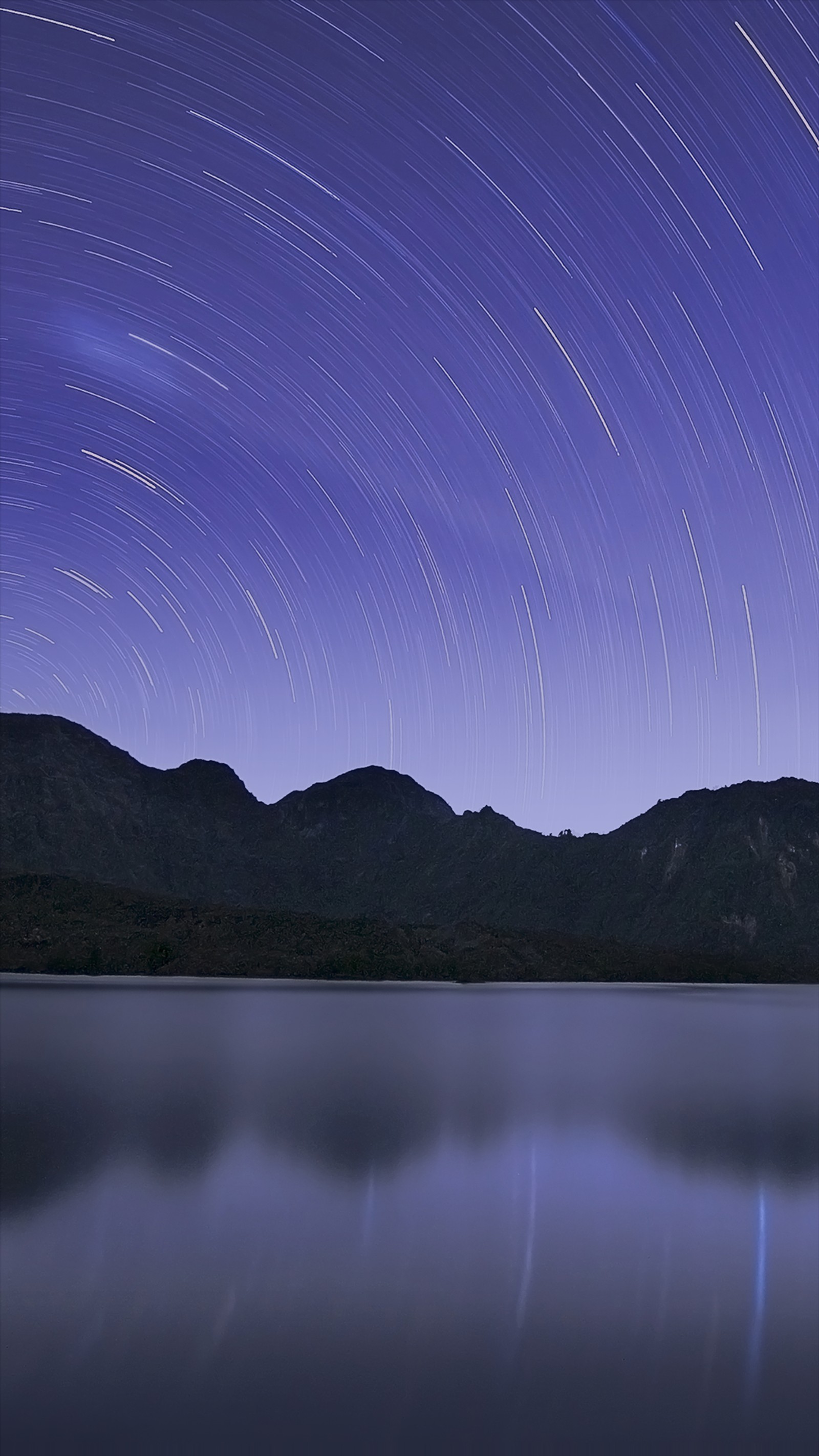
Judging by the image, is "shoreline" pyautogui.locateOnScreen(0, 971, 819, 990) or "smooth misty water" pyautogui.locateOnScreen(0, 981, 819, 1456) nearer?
"smooth misty water" pyautogui.locateOnScreen(0, 981, 819, 1456)

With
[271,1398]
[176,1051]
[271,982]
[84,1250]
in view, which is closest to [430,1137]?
[84,1250]

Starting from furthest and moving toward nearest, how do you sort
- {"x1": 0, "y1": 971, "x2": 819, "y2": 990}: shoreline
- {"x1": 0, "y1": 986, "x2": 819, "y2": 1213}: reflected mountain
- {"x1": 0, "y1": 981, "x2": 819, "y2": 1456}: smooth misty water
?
{"x1": 0, "y1": 971, "x2": 819, "y2": 990}: shoreline, {"x1": 0, "y1": 986, "x2": 819, "y2": 1213}: reflected mountain, {"x1": 0, "y1": 981, "x2": 819, "y2": 1456}: smooth misty water

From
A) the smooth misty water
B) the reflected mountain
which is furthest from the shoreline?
the smooth misty water

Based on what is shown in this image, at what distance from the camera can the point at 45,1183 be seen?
52.2ft

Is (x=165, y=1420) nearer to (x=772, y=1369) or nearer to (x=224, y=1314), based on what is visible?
(x=224, y=1314)

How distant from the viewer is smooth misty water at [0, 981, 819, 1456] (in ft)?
26.3

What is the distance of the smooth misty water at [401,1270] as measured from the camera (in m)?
8.02

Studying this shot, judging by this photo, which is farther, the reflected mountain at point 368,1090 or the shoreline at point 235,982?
the shoreline at point 235,982

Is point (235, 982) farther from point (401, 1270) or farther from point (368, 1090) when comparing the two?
point (401, 1270)

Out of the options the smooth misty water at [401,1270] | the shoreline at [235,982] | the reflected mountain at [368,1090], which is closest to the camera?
the smooth misty water at [401,1270]

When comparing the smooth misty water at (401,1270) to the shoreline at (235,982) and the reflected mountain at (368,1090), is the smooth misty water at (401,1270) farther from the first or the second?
the shoreline at (235,982)

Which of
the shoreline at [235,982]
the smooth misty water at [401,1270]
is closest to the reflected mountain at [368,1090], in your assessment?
the smooth misty water at [401,1270]

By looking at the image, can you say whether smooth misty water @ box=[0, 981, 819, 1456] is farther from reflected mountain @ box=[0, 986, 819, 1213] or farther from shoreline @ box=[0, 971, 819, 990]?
shoreline @ box=[0, 971, 819, 990]

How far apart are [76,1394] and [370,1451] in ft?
7.86
